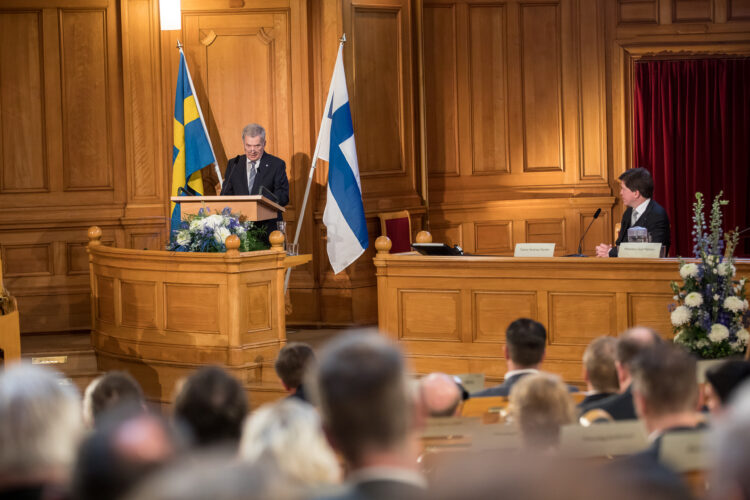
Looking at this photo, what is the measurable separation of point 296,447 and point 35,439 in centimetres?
58

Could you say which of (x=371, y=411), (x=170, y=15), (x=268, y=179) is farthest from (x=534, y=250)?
(x=371, y=411)

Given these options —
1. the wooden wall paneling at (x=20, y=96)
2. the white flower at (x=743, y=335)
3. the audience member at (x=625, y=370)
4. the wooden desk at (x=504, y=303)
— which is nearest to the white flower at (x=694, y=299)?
the white flower at (x=743, y=335)

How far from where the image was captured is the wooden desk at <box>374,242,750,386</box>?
6430mm

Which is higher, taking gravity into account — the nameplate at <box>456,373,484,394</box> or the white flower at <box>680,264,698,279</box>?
the white flower at <box>680,264,698,279</box>

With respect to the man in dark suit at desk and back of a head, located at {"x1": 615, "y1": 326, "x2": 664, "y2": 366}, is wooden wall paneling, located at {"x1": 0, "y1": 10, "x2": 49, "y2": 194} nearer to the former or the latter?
the man in dark suit at desk

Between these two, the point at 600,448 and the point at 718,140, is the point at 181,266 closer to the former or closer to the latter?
the point at 600,448

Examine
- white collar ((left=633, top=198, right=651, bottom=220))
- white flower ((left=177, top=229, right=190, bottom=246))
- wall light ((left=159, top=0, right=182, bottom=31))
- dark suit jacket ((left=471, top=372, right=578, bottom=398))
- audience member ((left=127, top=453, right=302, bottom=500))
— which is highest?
wall light ((left=159, top=0, right=182, bottom=31))

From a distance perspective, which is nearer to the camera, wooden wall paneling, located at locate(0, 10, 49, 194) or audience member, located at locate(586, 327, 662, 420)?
audience member, located at locate(586, 327, 662, 420)

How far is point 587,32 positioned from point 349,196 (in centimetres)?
352

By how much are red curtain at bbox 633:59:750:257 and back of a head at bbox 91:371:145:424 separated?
7.80 m

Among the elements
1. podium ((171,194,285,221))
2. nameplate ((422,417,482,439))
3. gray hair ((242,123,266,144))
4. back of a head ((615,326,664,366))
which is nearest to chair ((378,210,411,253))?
gray hair ((242,123,266,144))

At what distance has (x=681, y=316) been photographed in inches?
228

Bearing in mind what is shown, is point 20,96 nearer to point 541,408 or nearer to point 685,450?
point 541,408

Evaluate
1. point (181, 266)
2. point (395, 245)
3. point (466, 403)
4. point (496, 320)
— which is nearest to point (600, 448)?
point (466, 403)
